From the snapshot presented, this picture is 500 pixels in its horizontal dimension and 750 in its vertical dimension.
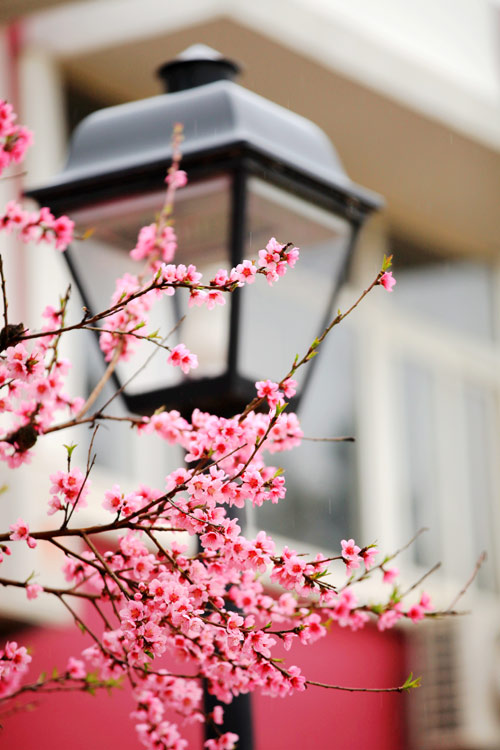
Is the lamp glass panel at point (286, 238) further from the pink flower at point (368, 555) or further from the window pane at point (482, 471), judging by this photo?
the window pane at point (482, 471)

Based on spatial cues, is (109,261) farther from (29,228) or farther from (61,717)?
(61,717)

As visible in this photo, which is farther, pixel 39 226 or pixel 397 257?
pixel 397 257

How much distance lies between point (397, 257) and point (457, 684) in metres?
3.20

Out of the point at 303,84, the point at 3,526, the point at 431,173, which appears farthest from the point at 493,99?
the point at 3,526

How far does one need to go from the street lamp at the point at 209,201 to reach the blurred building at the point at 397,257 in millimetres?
2905

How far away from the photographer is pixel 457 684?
7.70 m

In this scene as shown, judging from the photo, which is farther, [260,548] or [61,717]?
[61,717]

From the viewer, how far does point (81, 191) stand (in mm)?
2766

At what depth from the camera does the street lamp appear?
2.63 meters

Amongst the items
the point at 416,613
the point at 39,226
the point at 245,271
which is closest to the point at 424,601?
the point at 416,613

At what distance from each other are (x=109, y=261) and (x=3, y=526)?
9.27ft

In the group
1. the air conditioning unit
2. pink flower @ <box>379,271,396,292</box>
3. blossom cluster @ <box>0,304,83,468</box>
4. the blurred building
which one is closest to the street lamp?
A: blossom cluster @ <box>0,304,83,468</box>

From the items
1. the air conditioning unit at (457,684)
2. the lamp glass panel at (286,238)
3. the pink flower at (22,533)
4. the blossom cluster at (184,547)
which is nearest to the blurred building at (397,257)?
the air conditioning unit at (457,684)

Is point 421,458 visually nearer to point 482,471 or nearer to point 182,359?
point 482,471
